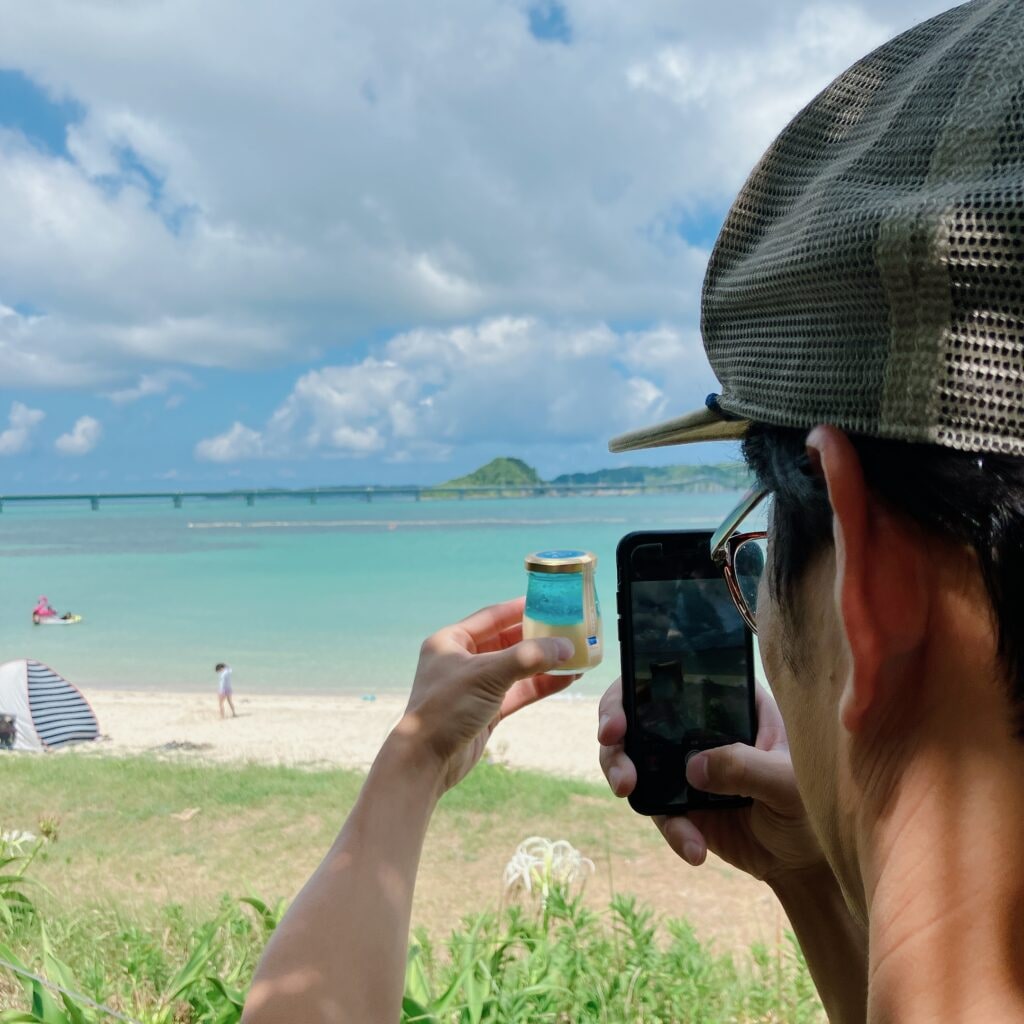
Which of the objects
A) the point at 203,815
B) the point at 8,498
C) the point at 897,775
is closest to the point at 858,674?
the point at 897,775

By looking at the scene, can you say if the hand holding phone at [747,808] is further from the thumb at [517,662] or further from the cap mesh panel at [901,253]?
the cap mesh panel at [901,253]

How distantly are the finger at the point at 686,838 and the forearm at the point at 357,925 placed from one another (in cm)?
41

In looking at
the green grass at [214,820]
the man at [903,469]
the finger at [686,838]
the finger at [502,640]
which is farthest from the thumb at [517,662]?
the green grass at [214,820]

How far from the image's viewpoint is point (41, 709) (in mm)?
11328

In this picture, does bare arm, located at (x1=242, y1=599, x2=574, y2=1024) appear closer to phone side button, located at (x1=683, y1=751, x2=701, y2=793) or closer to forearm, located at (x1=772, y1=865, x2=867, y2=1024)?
phone side button, located at (x1=683, y1=751, x2=701, y2=793)

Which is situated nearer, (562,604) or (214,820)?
(562,604)

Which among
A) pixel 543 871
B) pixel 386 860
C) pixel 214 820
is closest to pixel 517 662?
pixel 386 860

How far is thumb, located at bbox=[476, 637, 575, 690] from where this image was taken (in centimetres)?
148

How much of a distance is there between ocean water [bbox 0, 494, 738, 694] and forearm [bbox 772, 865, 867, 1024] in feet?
2.09

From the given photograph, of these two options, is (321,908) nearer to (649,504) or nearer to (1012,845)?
(1012,845)

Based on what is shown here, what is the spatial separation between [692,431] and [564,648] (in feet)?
2.27

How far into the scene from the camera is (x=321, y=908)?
126cm

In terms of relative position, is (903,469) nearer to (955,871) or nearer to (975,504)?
(975,504)

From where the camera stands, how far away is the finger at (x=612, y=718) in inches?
60.2
